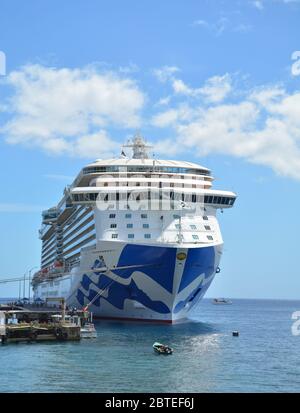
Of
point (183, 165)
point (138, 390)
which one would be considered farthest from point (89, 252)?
point (138, 390)

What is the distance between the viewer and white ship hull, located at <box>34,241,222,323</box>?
146 ft

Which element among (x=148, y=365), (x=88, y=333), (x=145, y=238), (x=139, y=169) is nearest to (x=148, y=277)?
(x=145, y=238)

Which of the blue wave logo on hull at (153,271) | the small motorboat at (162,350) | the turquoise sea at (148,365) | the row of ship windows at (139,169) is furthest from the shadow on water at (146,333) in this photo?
the row of ship windows at (139,169)

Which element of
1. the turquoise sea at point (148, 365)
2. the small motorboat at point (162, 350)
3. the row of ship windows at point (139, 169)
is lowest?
the turquoise sea at point (148, 365)

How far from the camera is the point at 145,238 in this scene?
47.3 metres

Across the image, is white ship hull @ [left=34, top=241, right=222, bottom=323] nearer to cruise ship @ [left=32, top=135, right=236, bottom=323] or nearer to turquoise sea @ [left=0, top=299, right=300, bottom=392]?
cruise ship @ [left=32, top=135, right=236, bottom=323]

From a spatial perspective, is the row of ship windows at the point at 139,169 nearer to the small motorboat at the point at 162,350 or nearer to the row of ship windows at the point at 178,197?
the row of ship windows at the point at 178,197

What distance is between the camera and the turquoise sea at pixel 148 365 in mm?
26344

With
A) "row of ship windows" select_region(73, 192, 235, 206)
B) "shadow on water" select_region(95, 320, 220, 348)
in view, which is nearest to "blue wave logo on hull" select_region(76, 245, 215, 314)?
"shadow on water" select_region(95, 320, 220, 348)

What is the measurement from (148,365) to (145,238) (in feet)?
56.0

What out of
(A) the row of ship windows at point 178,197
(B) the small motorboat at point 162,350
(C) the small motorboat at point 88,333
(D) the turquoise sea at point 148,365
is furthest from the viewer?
(A) the row of ship windows at point 178,197

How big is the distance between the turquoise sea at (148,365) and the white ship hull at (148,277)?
6.32 feet

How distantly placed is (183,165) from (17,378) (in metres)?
29.3

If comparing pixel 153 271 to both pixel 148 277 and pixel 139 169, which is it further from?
pixel 139 169
